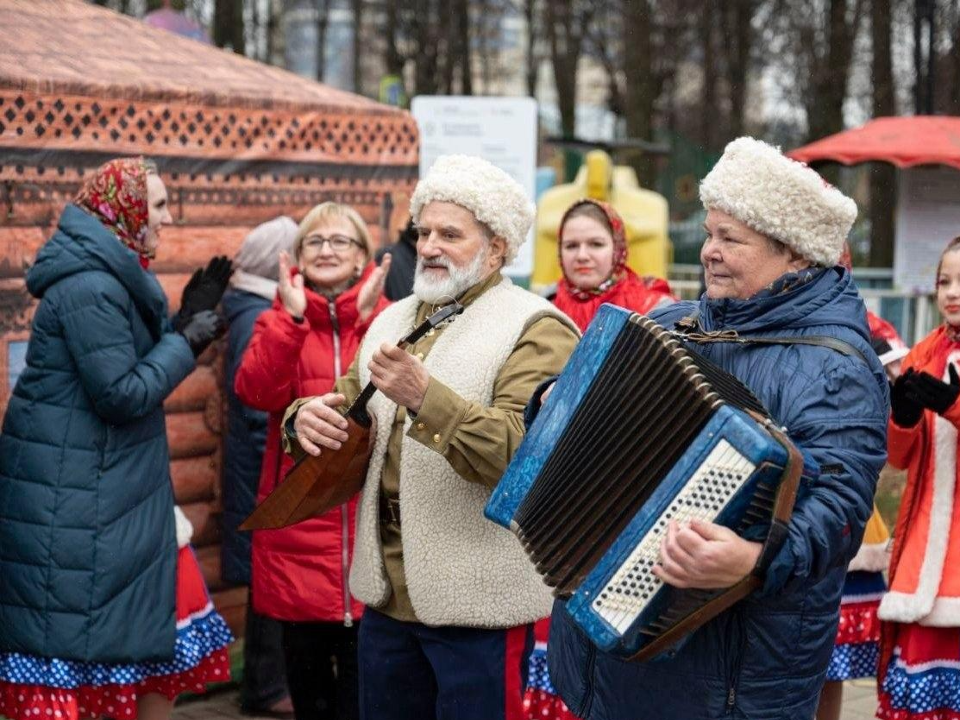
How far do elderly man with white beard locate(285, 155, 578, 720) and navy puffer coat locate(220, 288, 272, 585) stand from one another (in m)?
2.12

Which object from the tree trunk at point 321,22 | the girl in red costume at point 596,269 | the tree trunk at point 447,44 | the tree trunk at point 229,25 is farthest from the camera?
the tree trunk at point 321,22

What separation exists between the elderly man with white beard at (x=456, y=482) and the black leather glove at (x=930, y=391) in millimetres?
1271

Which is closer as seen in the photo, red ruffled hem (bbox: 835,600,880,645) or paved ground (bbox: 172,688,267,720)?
red ruffled hem (bbox: 835,600,880,645)

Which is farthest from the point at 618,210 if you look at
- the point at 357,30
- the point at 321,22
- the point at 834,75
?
the point at 321,22

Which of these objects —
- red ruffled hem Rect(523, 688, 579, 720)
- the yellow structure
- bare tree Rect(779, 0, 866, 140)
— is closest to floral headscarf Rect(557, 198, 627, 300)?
red ruffled hem Rect(523, 688, 579, 720)

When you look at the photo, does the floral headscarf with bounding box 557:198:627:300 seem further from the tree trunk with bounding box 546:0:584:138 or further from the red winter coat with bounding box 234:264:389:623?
the tree trunk with bounding box 546:0:584:138

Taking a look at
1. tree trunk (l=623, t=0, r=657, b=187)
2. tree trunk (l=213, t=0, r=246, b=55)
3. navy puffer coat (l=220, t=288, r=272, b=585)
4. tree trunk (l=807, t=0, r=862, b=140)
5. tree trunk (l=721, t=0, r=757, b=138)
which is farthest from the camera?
tree trunk (l=721, t=0, r=757, b=138)

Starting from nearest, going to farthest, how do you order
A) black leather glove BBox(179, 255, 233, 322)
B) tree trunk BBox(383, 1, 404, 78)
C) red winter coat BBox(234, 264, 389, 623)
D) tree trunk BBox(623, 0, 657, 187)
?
red winter coat BBox(234, 264, 389, 623), black leather glove BBox(179, 255, 233, 322), tree trunk BBox(623, 0, 657, 187), tree trunk BBox(383, 1, 404, 78)

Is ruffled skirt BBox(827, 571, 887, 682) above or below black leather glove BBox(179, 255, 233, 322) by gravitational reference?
below

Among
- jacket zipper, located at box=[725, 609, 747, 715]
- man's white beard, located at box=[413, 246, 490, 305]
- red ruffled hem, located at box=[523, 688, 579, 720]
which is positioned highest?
man's white beard, located at box=[413, 246, 490, 305]

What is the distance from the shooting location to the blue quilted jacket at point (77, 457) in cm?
458

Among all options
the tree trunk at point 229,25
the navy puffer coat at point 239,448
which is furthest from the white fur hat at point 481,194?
the tree trunk at point 229,25

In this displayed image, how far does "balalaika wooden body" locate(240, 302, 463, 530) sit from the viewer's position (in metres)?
3.67

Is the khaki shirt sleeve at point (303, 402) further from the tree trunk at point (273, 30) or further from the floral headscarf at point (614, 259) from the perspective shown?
the tree trunk at point (273, 30)
